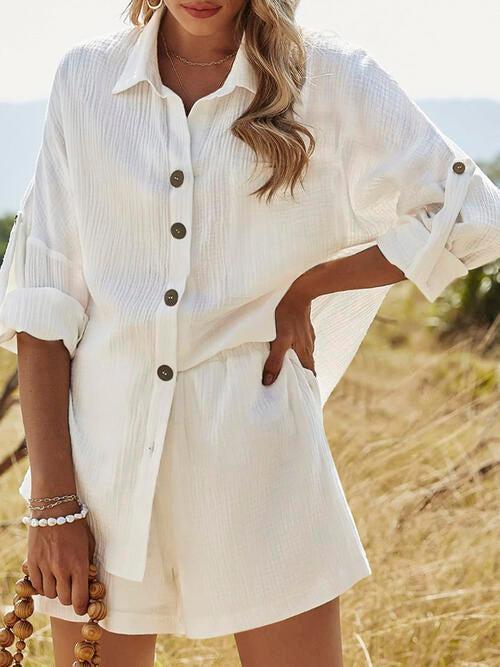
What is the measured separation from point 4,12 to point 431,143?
2933mm

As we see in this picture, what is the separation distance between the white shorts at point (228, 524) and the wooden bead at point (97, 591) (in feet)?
0.08

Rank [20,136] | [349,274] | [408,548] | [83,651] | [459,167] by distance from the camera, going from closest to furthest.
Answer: [83,651]
[459,167]
[349,274]
[408,548]
[20,136]

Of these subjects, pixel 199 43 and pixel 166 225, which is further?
pixel 199 43

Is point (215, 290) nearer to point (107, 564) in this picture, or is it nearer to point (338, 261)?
Result: point (338, 261)

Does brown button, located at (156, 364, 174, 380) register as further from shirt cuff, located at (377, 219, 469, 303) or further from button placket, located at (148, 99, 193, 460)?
shirt cuff, located at (377, 219, 469, 303)

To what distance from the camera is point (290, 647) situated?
1693 millimetres

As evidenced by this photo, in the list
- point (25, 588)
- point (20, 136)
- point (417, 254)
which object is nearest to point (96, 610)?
point (25, 588)

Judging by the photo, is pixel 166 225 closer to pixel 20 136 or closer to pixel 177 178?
pixel 177 178

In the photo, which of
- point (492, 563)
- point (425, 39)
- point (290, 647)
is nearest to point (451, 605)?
point (492, 563)

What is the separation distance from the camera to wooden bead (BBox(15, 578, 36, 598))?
1.70 m

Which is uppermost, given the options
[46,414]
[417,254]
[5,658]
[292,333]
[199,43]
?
[199,43]

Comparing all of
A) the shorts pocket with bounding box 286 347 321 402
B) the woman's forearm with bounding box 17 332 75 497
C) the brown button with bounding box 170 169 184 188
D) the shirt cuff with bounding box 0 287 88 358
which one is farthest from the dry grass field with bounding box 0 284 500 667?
the brown button with bounding box 170 169 184 188

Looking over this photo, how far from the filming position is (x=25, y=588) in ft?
5.57

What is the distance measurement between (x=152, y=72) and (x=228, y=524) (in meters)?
0.77
